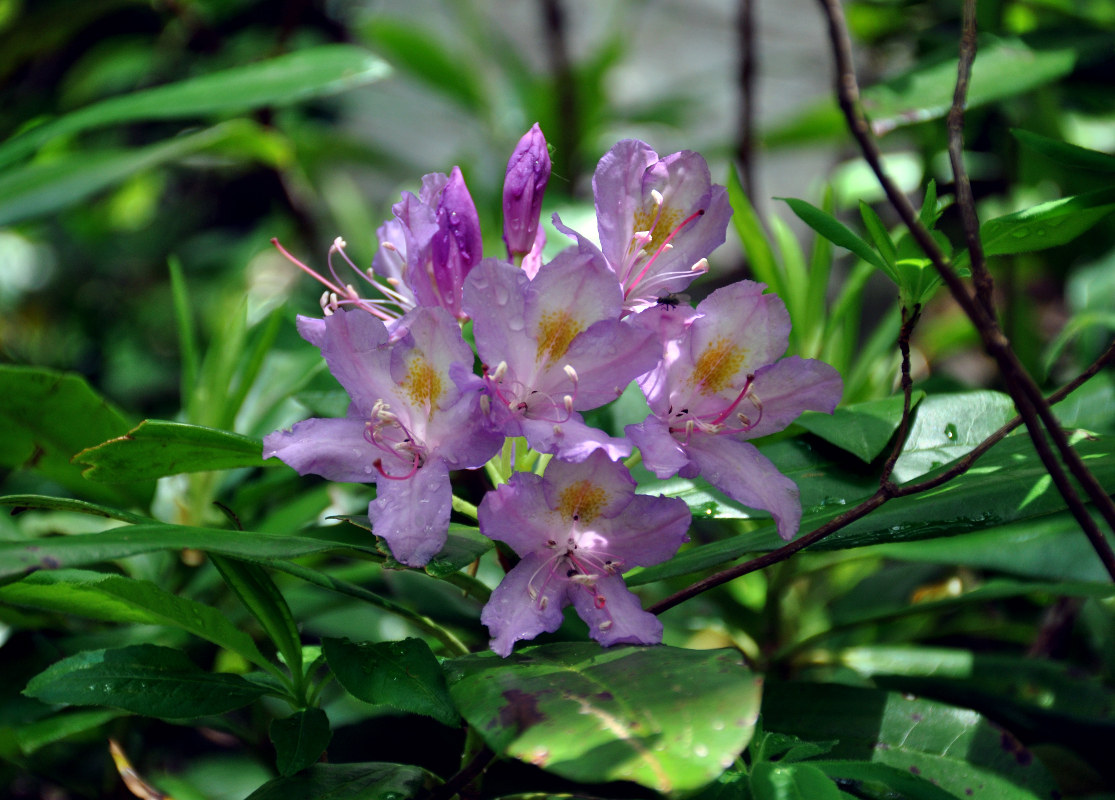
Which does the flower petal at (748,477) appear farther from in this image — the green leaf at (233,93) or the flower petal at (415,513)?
the green leaf at (233,93)

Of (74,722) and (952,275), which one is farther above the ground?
(952,275)

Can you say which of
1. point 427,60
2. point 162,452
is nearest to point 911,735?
point 162,452

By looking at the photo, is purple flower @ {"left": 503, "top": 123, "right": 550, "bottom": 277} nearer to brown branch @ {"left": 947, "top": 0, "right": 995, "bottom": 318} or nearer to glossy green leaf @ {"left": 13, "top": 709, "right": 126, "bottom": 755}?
→ brown branch @ {"left": 947, "top": 0, "right": 995, "bottom": 318}

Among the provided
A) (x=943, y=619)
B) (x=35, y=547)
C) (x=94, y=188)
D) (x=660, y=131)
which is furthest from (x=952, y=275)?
(x=660, y=131)

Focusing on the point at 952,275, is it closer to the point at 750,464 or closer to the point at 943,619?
the point at 750,464

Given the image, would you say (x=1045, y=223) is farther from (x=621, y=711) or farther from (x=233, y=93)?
(x=233, y=93)

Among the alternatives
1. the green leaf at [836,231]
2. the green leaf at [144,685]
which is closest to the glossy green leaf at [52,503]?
the green leaf at [144,685]

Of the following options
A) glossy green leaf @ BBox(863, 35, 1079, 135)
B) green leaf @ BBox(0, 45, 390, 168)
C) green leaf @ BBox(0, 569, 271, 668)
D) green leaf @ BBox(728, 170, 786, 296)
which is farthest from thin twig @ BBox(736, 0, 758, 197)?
green leaf @ BBox(0, 569, 271, 668)
